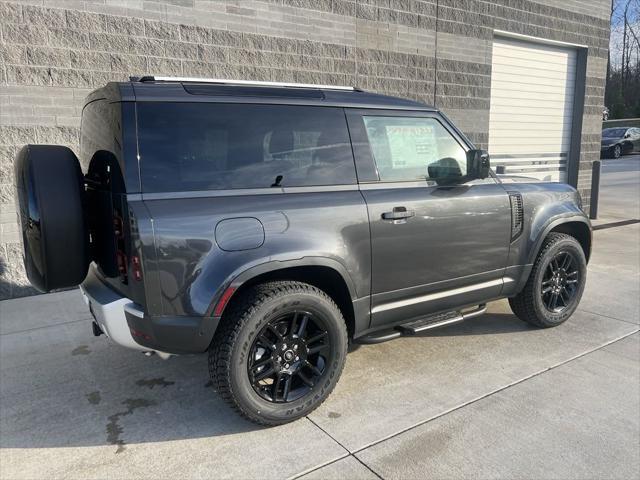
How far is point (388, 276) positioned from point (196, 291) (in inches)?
50.5

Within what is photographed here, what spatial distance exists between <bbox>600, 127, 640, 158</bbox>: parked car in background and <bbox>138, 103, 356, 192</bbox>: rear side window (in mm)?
27994

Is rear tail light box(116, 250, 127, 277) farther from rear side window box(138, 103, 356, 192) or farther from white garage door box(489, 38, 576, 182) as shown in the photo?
white garage door box(489, 38, 576, 182)

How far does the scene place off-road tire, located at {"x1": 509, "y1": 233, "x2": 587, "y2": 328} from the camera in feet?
14.3

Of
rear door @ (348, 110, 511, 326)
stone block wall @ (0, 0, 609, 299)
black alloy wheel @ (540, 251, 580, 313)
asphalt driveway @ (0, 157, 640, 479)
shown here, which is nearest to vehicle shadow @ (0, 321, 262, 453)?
asphalt driveway @ (0, 157, 640, 479)

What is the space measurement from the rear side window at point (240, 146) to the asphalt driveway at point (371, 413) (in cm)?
142

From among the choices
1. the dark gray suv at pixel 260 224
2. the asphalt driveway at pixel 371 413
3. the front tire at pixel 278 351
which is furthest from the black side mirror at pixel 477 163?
the front tire at pixel 278 351

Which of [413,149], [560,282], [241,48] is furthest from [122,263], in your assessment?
[241,48]

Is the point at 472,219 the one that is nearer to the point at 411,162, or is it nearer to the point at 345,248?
the point at 411,162

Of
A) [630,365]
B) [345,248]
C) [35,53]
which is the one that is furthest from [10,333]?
[630,365]

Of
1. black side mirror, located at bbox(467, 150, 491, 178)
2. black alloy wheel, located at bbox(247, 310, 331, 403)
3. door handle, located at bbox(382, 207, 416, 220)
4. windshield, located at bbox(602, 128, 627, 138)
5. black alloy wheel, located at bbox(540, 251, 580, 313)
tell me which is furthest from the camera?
windshield, located at bbox(602, 128, 627, 138)

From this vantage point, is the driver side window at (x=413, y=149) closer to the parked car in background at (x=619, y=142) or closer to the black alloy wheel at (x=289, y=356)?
the black alloy wheel at (x=289, y=356)

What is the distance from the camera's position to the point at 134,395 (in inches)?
139

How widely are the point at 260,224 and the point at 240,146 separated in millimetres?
476

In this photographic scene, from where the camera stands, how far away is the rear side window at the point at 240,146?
280 cm
